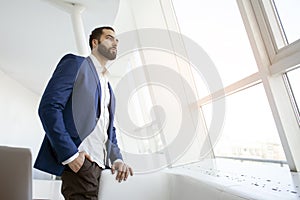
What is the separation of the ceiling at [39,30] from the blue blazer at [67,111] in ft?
6.89

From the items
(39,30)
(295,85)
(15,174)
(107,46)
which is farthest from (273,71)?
(39,30)

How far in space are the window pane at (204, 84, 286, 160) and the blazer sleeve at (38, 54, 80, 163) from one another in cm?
119

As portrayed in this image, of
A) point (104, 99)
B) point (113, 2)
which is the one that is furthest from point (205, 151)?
point (113, 2)

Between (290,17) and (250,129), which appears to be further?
(250,129)

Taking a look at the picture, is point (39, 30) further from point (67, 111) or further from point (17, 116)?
point (17, 116)

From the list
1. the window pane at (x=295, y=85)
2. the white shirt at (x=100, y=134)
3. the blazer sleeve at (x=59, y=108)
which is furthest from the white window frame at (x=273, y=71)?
the blazer sleeve at (x=59, y=108)

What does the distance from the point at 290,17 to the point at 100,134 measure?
4.09ft

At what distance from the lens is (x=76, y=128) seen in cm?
114

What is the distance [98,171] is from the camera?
1221 mm

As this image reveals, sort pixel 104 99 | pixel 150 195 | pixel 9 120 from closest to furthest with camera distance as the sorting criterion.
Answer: pixel 104 99, pixel 150 195, pixel 9 120

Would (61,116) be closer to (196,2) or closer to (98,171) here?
(98,171)

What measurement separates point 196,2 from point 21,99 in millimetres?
6072

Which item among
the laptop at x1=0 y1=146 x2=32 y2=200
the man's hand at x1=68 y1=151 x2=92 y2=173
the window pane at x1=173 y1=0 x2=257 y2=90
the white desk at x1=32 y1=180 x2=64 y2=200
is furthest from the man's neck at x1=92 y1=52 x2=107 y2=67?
the white desk at x1=32 y1=180 x2=64 y2=200

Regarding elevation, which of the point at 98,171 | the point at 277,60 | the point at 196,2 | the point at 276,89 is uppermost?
the point at 196,2
